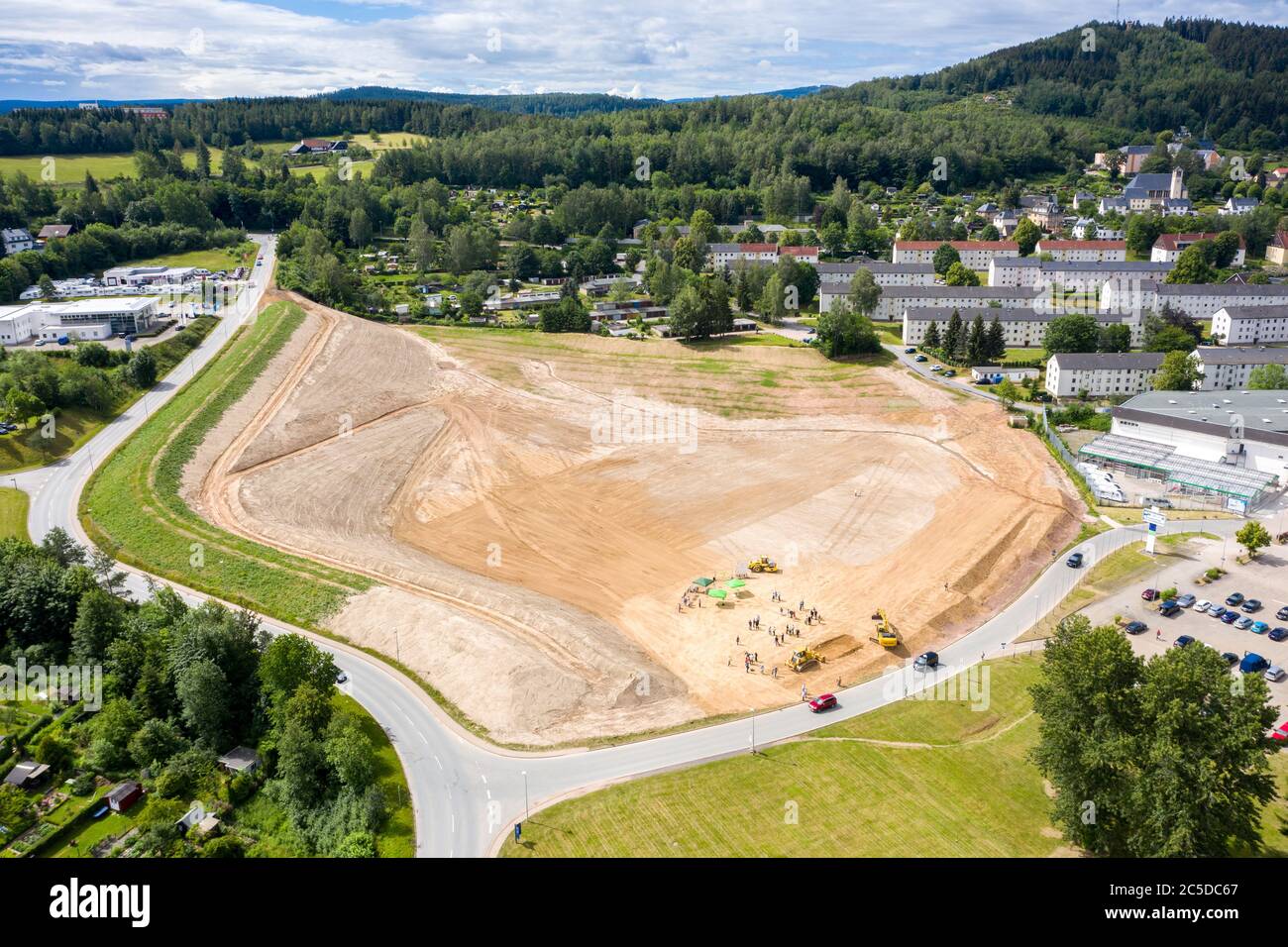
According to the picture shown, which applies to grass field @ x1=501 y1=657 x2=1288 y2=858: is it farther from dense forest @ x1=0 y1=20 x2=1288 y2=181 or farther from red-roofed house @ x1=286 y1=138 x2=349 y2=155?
red-roofed house @ x1=286 y1=138 x2=349 y2=155

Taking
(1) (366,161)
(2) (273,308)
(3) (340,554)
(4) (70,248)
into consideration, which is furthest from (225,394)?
(1) (366,161)

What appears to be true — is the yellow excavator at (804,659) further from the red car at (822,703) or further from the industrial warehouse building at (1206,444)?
the industrial warehouse building at (1206,444)

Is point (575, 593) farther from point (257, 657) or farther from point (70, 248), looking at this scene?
point (70, 248)

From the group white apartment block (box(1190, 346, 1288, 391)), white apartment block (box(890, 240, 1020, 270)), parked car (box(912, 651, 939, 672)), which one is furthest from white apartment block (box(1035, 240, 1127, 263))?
parked car (box(912, 651, 939, 672))

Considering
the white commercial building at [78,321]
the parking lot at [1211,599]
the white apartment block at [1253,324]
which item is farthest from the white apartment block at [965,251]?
the white commercial building at [78,321]

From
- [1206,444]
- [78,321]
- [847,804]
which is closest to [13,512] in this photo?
[78,321]
